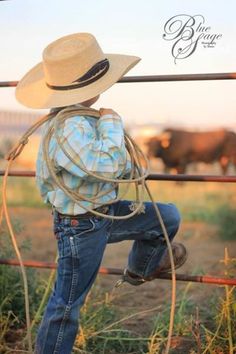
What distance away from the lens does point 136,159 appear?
2.39m

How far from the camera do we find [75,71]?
91.1 inches

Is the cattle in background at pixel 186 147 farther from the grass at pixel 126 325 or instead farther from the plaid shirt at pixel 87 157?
the plaid shirt at pixel 87 157

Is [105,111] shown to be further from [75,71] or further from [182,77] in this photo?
[182,77]

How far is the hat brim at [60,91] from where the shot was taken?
230 centimetres

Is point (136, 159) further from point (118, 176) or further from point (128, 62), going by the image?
point (128, 62)

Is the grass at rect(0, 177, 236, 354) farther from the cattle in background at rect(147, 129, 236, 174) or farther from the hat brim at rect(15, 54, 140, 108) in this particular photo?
the cattle in background at rect(147, 129, 236, 174)

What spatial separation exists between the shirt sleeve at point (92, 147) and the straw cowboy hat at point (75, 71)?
91mm

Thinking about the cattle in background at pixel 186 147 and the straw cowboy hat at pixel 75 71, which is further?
the cattle in background at pixel 186 147

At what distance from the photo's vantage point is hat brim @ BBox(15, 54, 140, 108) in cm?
230

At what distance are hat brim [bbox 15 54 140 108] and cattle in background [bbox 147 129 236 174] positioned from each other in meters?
9.22

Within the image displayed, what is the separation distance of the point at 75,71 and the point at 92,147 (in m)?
0.27

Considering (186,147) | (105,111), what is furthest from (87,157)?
(186,147)

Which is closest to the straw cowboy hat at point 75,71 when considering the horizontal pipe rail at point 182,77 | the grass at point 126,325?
the horizontal pipe rail at point 182,77

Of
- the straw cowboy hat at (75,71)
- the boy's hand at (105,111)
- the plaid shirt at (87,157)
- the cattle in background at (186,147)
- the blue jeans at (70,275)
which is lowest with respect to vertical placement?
the cattle in background at (186,147)
